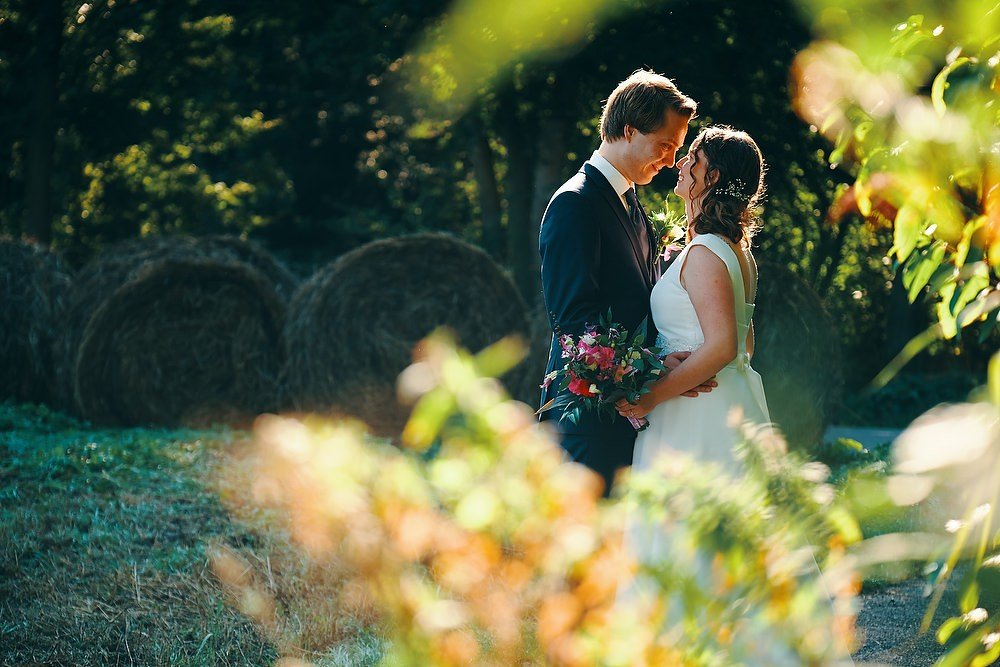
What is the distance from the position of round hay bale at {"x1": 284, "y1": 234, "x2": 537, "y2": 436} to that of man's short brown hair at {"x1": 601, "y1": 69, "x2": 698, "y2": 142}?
21.5 ft

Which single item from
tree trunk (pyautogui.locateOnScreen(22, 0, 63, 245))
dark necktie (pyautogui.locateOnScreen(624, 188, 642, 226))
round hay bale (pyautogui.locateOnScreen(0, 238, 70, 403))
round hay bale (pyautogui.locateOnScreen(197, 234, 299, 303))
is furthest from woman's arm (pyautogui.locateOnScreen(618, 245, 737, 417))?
tree trunk (pyautogui.locateOnScreen(22, 0, 63, 245))

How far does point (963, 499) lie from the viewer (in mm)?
1497

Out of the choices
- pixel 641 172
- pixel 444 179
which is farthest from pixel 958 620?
pixel 444 179

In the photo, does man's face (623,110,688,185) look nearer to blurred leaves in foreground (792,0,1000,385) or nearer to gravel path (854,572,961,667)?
blurred leaves in foreground (792,0,1000,385)

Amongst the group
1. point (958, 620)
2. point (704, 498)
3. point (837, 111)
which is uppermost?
point (837, 111)

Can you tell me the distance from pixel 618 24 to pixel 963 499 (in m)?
10.2

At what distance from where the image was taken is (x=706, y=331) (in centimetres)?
308

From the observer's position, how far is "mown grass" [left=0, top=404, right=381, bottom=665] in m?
3.99

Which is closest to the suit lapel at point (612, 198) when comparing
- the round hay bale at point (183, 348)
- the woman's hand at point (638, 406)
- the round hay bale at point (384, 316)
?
the woman's hand at point (638, 406)

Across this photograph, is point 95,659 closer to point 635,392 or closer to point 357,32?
point 635,392

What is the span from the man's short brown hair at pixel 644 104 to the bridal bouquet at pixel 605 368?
62cm

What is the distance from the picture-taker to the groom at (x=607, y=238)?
3.07 meters

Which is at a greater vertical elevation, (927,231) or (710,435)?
(927,231)

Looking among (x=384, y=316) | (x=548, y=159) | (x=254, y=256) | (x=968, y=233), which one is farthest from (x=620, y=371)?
(x=254, y=256)
